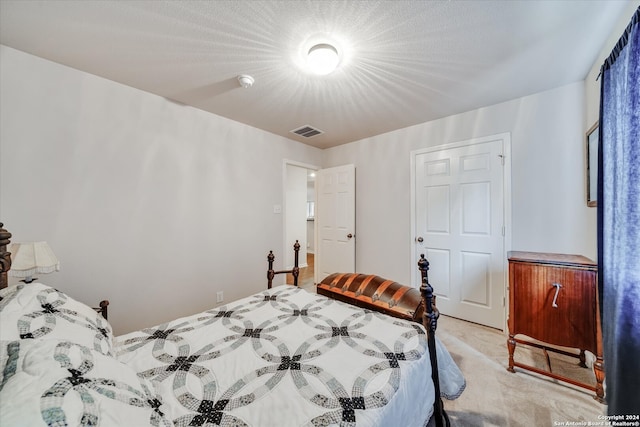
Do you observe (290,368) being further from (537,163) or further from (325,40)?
(537,163)

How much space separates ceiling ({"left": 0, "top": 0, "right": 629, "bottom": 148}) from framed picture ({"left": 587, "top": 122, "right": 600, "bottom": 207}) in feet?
1.84

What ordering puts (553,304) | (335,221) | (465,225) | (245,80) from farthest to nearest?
(335,221) → (465,225) → (245,80) → (553,304)

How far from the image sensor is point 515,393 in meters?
1.71

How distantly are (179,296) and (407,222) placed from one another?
2861 mm

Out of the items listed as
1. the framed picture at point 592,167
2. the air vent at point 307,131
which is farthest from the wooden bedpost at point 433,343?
the air vent at point 307,131

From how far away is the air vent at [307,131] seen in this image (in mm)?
3314


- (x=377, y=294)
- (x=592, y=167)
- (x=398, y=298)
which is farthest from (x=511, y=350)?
(x=592, y=167)

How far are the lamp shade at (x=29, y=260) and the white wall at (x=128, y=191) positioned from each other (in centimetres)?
51

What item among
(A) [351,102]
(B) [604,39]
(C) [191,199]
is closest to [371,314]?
(A) [351,102]

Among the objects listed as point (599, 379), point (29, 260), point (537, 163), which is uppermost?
point (537, 163)

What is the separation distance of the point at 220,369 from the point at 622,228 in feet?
6.75

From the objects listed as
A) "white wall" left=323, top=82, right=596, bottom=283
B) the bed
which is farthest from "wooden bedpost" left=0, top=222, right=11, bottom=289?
"white wall" left=323, top=82, right=596, bottom=283

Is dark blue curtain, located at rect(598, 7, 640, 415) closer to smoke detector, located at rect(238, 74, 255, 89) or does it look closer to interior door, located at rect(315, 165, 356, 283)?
smoke detector, located at rect(238, 74, 255, 89)

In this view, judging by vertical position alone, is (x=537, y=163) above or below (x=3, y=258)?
above
